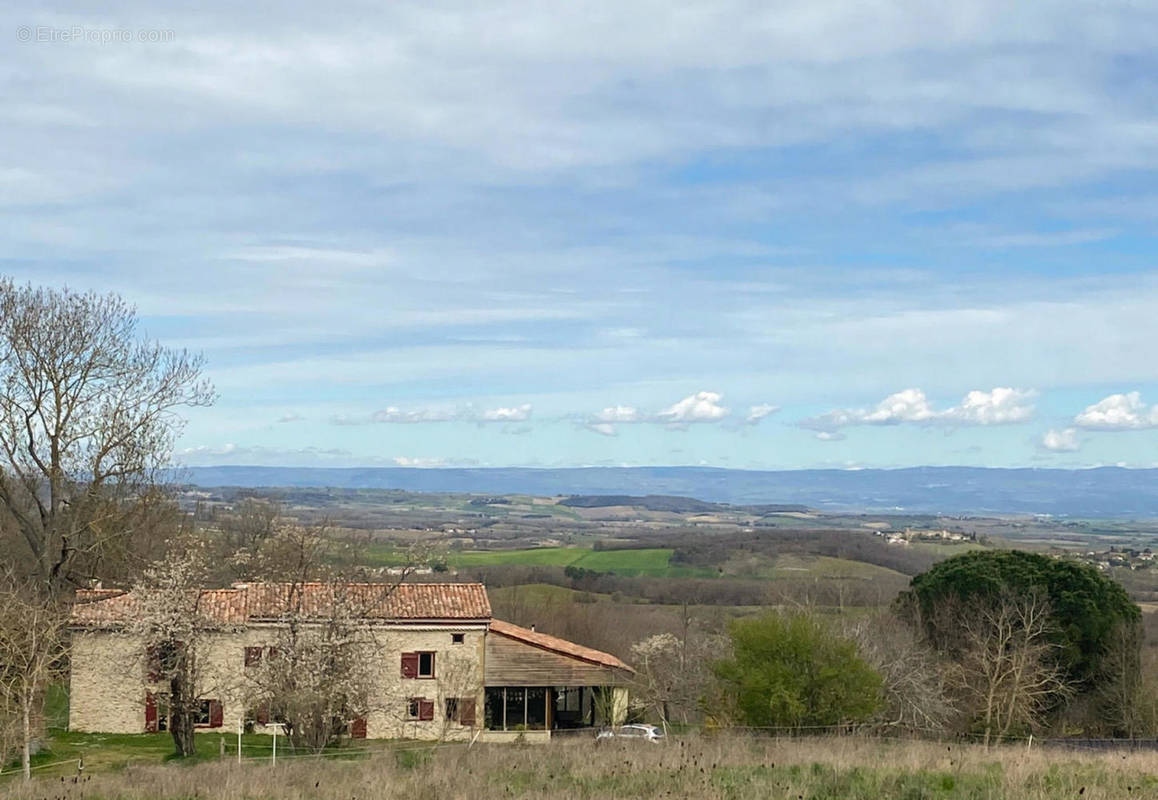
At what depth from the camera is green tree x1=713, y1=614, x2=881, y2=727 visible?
27297 millimetres

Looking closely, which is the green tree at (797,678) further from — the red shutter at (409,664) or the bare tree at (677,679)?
the red shutter at (409,664)

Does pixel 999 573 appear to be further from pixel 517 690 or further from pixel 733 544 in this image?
pixel 733 544

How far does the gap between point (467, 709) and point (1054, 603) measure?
21.8 m

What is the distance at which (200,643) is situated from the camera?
31.5 metres

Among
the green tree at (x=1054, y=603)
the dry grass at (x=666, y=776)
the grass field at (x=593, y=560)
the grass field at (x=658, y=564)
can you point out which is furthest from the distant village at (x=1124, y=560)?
the dry grass at (x=666, y=776)

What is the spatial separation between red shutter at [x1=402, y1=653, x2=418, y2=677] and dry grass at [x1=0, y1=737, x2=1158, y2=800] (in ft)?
55.9

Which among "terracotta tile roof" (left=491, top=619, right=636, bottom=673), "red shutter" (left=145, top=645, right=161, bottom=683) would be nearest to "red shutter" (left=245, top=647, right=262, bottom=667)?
"red shutter" (left=145, top=645, right=161, bottom=683)

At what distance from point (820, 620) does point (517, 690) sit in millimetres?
12564

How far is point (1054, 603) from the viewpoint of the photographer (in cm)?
4228

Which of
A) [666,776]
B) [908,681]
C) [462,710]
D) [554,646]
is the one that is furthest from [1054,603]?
[666,776]

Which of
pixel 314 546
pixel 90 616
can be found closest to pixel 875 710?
pixel 314 546

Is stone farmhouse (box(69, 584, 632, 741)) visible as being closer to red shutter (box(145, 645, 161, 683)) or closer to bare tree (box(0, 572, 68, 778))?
red shutter (box(145, 645, 161, 683))

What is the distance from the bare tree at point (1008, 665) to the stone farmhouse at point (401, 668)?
11501mm

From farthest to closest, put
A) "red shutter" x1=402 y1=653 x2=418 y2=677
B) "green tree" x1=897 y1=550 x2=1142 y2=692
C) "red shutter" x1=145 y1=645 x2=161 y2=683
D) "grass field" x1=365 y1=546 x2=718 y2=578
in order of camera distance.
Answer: "grass field" x1=365 y1=546 x2=718 y2=578 → "green tree" x1=897 y1=550 x2=1142 y2=692 → "red shutter" x1=402 y1=653 x2=418 y2=677 → "red shutter" x1=145 y1=645 x2=161 y2=683
